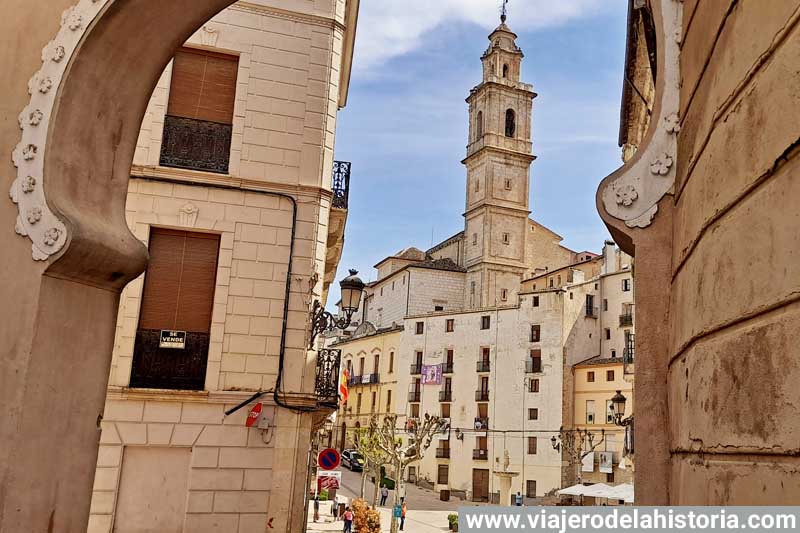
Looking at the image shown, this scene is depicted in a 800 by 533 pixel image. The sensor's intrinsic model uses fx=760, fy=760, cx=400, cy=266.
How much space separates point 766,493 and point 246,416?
9.58 m

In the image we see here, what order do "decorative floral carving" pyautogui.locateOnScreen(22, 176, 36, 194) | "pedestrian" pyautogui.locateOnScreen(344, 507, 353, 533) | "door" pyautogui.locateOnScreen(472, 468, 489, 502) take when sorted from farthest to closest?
"door" pyautogui.locateOnScreen(472, 468, 489, 502) → "pedestrian" pyautogui.locateOnScreen(344, 507, 353, 533) → "decorative floral carving" pyautogui.locateOnScreen(22, 176, 36, 194)

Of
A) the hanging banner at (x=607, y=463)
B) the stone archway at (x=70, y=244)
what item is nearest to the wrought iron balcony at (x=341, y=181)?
the stone archway at (x=70, y=244)

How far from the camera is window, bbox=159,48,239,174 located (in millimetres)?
11398

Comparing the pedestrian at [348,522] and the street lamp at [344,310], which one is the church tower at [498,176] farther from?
the street lamp at [344,310]

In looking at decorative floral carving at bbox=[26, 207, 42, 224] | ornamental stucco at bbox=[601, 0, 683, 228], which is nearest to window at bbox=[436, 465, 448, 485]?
decorative floral carving at bbox=[26, 207, 42, 224]

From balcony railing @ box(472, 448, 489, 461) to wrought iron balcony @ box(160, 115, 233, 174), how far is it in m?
39.7

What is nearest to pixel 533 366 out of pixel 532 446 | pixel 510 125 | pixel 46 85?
pixel 532 446

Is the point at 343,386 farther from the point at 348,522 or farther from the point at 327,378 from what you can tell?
the point at 327,378

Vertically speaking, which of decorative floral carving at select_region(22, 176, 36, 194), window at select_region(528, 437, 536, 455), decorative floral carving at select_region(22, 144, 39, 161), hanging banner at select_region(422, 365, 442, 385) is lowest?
window at select_region(528, 437, 536, 455)

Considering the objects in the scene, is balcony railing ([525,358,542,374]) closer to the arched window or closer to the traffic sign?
the arched window

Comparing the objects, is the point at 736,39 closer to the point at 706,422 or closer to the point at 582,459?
the point at 706,422

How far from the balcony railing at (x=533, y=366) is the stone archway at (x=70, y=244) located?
44.2 metres

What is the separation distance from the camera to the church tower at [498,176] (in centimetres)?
6047

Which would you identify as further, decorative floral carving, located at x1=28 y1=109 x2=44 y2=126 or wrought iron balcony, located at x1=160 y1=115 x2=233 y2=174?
wrought iron balcony, located at x1=160 y1=115 x2=233 y2=174
